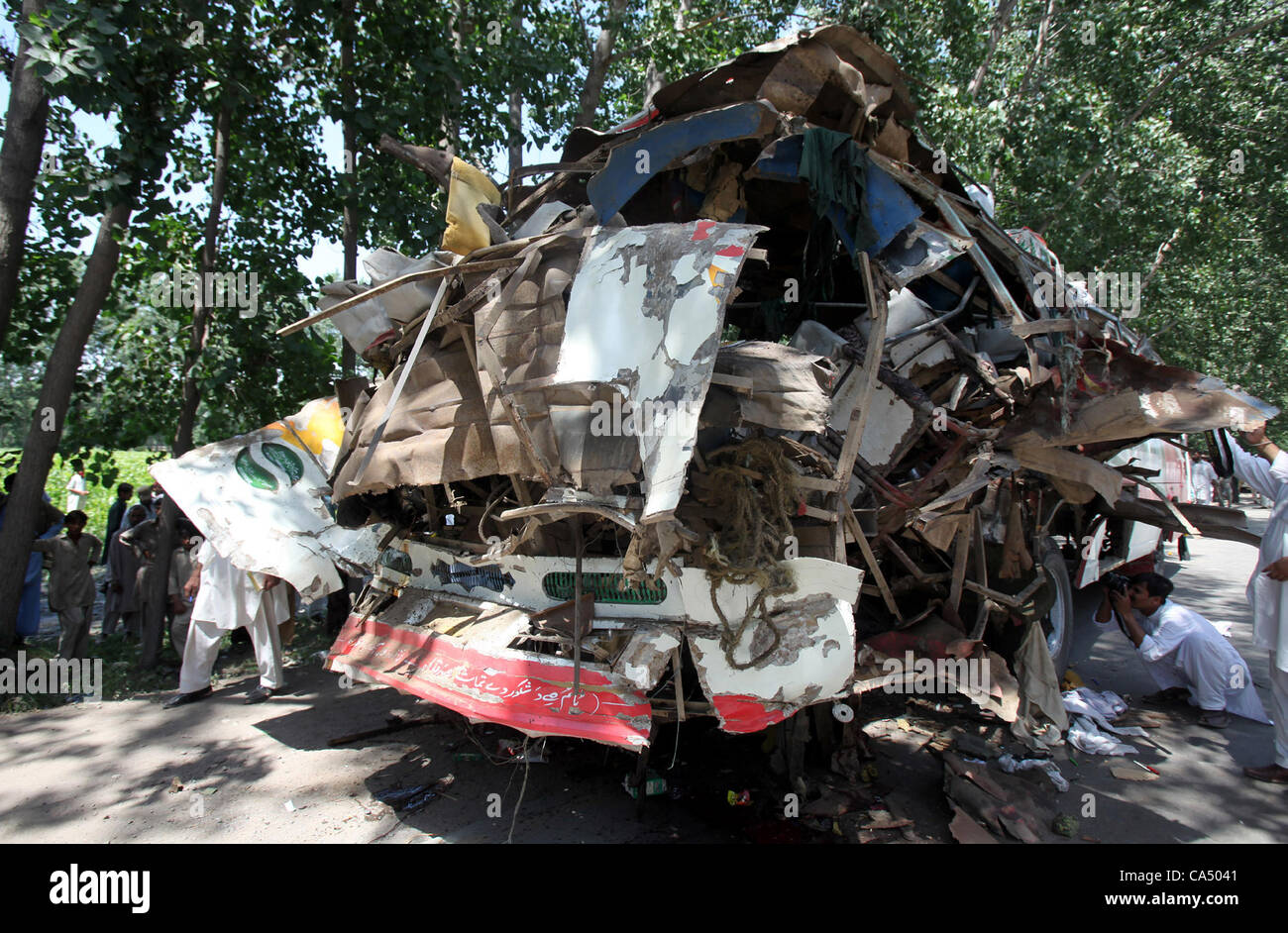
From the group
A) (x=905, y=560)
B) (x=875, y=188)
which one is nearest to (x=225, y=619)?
(x=905, y=560)

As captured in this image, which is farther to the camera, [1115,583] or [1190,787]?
[1115,583]

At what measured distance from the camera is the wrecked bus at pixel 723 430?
2.89 meters

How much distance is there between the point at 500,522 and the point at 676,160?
2.15 m

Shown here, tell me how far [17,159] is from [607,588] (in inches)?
239

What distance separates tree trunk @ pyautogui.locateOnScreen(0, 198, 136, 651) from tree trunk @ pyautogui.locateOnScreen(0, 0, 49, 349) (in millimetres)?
471

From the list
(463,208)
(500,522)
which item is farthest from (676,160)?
(500,522)

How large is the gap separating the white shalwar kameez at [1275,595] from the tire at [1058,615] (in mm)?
1142

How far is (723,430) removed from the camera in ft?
10.8

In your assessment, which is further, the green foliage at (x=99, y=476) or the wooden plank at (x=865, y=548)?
the green foliage at (x=99, y=476)

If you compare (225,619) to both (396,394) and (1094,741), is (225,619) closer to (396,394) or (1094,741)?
(396,394)

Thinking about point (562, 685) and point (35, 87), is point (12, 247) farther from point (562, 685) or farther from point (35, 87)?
point (562, 685)

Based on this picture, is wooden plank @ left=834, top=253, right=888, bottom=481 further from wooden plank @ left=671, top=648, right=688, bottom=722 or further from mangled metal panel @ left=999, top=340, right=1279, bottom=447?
mangled metal panel @ left=999, top=340, right=1279, bottom=447

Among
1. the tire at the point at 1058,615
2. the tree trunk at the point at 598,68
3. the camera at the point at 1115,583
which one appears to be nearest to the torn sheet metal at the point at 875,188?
the tire at the point at 1058,615

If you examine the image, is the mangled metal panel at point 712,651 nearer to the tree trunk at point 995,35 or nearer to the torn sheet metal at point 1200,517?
the torn sheet metal at point 1200,517
